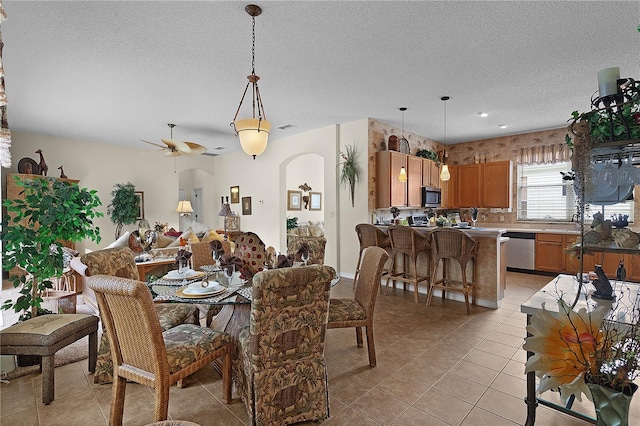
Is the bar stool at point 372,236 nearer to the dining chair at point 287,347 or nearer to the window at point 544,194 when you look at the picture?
the dining chair at point 287,347

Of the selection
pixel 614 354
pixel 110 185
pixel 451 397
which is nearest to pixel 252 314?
pixel 614 354

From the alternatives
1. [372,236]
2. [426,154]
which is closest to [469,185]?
[426,154]

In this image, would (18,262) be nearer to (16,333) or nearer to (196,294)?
(16,333)

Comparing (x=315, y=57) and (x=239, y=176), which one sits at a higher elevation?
(x=315, y=57)

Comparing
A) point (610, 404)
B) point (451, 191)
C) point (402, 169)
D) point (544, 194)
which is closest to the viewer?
point (610, 404)

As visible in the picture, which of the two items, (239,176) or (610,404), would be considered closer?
(610,404)

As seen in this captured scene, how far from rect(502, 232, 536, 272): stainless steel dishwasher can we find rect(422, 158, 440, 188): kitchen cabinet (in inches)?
70.0

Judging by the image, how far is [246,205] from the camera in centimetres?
796

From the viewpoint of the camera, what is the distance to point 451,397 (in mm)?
2139

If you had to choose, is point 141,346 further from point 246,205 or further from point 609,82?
point 246,205

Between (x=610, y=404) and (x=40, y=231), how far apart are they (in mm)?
3271

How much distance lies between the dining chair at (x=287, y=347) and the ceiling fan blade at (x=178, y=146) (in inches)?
149

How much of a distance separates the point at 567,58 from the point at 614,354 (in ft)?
12.0

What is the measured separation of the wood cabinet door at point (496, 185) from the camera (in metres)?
6.30
